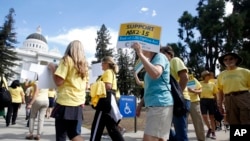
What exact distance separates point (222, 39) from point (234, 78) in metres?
31.7

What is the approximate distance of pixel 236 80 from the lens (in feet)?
18.4

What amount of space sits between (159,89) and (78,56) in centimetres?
151

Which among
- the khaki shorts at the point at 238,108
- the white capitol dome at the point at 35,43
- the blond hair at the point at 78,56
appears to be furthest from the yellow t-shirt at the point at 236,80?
the white capitol dome at the point at 35,43

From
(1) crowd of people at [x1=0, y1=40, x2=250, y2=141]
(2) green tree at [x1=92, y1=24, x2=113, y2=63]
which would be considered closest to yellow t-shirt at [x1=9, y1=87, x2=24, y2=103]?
Result: (1) crowd of people at [x1=0, y1=40, x2=250, y2=141]

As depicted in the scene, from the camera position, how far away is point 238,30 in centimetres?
3328

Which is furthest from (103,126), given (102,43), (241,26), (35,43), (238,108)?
(35,43)

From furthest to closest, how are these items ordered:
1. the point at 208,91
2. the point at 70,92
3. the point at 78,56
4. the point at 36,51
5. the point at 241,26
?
the point at 36,51
the point at 241,26
the point at 208,91
the point at 78,56
the point at 70,92

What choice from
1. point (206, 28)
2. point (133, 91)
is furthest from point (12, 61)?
point (206, 28)

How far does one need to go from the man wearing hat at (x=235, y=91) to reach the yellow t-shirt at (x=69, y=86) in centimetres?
274

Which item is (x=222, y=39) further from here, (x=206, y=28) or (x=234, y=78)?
(x=234, y=78)

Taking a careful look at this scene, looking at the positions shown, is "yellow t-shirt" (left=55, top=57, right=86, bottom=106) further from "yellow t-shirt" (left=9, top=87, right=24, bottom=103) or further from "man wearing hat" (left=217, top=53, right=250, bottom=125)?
"yellow t-shirt" (left=9, top=87, right=24, bottom=103)

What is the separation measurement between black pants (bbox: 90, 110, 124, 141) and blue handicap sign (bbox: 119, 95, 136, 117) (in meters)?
3.92

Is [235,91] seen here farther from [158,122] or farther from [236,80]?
[158,122]

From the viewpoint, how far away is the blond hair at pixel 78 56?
4543 mm
